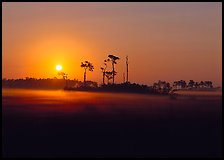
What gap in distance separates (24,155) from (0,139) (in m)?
2.93

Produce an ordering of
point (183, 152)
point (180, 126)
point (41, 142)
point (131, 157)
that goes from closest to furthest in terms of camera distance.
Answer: point (131, 157)
point (183, 152)
point (41, 142)
point (180, 126)

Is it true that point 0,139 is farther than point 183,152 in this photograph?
Yes

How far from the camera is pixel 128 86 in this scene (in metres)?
84.8

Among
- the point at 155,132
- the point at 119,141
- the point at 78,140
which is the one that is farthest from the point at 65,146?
the point at 155,132

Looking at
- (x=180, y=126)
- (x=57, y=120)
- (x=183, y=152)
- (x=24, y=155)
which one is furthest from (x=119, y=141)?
(x=57, y=120)

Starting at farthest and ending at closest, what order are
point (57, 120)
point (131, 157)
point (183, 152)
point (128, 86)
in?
point (128, 86) < point (57, 120) < point (183, 152) < point (131, 157)

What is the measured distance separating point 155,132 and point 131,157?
17.4 feet

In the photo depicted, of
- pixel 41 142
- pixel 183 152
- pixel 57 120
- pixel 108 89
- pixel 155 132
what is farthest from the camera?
pixel 108 89

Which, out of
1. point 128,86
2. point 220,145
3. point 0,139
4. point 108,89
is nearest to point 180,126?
point 220,145

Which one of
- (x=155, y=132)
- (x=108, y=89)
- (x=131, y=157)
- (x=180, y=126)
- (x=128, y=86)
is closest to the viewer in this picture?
(x=131, y=157)

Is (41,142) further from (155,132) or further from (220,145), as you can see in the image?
(220,145)

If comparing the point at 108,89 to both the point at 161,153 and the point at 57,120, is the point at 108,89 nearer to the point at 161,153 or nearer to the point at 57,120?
the point at 57,120

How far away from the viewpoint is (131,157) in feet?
42.3

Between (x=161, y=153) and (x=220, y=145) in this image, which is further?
(x=220, y=145)
